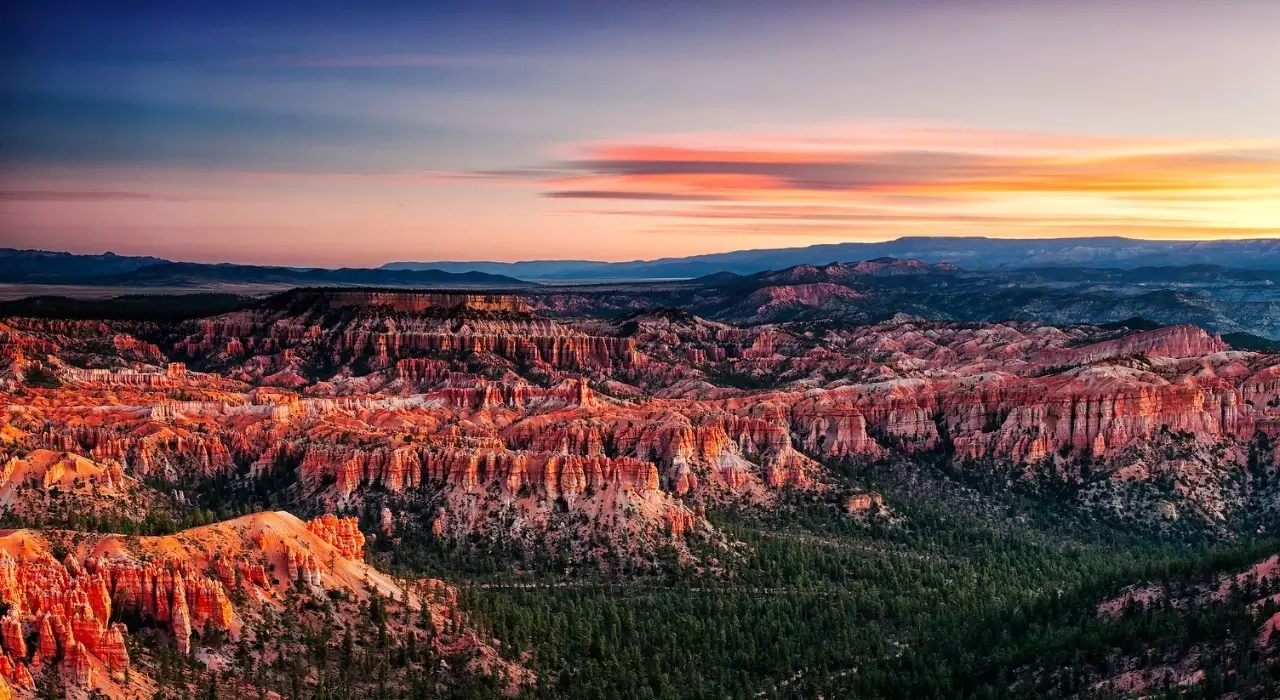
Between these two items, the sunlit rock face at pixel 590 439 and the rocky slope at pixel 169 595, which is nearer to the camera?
the rocky slope at pixel 169 595

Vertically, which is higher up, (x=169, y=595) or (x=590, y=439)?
(x=169, y=595)

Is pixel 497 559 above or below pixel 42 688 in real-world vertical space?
below

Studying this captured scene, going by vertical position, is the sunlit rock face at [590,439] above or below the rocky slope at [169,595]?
below

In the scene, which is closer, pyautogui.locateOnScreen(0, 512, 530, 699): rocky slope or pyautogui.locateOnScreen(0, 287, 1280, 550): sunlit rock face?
pyautogui.locateOnScreen(0, 512, 530, 699): rocky slope

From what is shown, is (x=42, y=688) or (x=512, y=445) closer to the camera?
(x=42, y=688)

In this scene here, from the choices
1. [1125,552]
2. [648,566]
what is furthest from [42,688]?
[1125,552]

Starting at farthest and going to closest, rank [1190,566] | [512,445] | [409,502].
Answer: [512,445]
[409,502]
[1190,566]

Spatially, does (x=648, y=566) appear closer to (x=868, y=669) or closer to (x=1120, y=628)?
(x=868, y=669)

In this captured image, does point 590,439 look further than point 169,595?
Yes

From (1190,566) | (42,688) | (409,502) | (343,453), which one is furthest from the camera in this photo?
(343,453)

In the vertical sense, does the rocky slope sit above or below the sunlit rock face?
above
